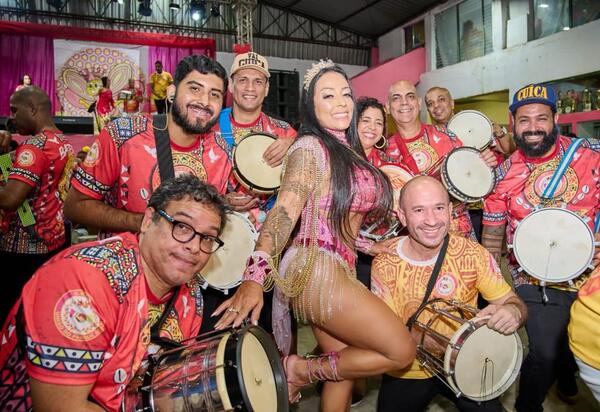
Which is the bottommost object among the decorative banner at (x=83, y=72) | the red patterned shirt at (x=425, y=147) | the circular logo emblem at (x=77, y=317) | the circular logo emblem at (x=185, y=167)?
the circular logo emblem at (x=77, y=317)

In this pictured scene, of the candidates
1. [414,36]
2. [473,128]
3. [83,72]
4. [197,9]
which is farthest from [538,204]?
[414,36]

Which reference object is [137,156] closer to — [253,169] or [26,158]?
[253,169]

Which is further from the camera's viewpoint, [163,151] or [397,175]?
[397,175]

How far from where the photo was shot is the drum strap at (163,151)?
2508 mm

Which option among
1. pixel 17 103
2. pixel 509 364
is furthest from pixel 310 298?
pixel 17 103

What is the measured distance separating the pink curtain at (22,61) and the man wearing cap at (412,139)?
42.0 ft

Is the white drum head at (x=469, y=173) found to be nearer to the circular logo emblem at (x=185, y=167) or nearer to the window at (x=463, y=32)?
the circular logo emblem at (x=185, y=167)

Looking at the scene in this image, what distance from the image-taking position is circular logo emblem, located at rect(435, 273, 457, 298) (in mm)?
2432

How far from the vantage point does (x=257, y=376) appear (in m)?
1.60

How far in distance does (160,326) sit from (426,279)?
53.4 inches

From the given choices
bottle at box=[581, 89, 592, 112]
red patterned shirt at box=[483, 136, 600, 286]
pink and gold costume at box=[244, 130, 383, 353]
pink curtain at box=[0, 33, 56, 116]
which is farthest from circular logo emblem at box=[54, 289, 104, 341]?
pink curtain at box=[0, 33, 56, 116]

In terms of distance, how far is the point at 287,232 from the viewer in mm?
1981

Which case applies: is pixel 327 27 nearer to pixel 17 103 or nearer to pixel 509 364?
pixel 17 103

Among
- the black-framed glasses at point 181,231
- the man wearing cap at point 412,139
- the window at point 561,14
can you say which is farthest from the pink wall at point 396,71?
the black-framed glasses at point 181,231
